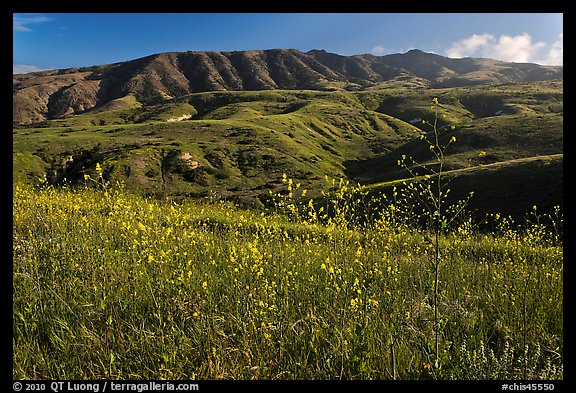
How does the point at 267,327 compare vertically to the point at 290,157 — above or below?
below

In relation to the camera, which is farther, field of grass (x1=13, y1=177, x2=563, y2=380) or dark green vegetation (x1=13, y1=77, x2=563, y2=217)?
dark green vegetation (x1=13, y1=77, x2=563, y2=217)

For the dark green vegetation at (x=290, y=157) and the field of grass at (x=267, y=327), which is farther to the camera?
the dark green vegetation at (x=290, y=157)

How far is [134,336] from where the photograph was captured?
141 inches

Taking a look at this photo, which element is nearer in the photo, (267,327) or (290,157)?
(267,327)

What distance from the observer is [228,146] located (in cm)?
5025

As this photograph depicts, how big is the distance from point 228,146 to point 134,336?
48081 mm

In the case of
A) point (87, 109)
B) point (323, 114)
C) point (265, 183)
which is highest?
point (87, 109)

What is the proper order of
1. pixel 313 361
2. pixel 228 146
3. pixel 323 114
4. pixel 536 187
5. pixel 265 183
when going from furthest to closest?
pixel 323 114
pixel 228 146
pixel 265 183
pixel 536 187
pixel 313 361
